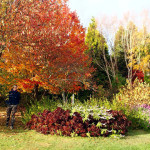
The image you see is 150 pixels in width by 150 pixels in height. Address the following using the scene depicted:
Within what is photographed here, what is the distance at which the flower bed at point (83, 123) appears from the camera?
8.05 meters

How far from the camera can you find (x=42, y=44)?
30.0 feet

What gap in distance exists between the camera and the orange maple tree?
812 cm

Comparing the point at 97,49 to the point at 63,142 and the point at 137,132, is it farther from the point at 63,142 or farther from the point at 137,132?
the point at 63,142

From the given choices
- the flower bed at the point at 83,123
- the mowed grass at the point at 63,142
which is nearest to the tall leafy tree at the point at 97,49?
the flower bed at the point at 83,123

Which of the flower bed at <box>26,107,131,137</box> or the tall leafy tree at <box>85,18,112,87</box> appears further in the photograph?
the tall leafy tree at <box>85,18,112,87</box>

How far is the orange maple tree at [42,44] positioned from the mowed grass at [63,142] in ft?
10.7

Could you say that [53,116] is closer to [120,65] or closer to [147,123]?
[147,123]

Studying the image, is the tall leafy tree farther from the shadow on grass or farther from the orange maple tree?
the shadow on grass

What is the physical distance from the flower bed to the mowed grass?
314 millimetres

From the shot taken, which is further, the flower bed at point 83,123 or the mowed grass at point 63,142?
the flower bed at point 83,123

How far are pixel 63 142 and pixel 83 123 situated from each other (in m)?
1.45

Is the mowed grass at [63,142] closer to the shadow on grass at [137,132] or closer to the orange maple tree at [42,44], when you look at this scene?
the shadow on grass at [137,132]

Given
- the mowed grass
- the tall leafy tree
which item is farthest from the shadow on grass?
the tall leafy tree

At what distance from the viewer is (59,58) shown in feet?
36.9
